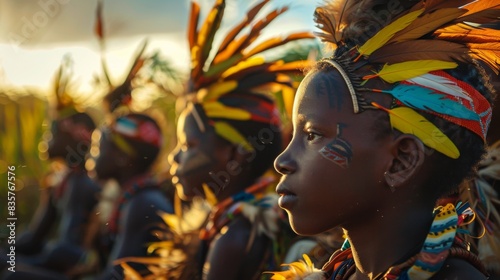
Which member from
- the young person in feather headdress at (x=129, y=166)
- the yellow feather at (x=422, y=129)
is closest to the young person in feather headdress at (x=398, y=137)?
the yellow feather at (x=422, y=129)

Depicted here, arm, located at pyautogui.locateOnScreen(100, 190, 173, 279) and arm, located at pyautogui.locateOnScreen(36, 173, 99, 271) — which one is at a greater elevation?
arm, located at pyautogui.locateOnScreen(100, 190, 173, 279)

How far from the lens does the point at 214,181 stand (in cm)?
438

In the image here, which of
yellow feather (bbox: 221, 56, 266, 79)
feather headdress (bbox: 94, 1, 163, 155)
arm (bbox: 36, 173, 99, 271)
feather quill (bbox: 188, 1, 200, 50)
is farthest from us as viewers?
arm (bbox: 36, 173, 99, 271)

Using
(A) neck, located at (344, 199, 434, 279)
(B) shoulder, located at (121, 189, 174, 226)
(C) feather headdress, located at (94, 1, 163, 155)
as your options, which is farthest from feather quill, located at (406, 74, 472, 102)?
Result: (C) feather headdress, located at (94, 1, 163, 155)

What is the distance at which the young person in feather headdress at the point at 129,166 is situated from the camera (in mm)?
5473

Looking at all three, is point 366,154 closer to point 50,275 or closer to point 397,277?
point 397,277

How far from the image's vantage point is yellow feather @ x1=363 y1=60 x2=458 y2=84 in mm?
2258

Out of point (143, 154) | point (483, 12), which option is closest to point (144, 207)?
point (143, 154)

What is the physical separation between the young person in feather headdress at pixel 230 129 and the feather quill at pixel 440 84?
1715 millimetres

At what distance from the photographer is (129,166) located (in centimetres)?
634

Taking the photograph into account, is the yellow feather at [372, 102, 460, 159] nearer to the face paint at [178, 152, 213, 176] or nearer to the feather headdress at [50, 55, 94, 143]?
the face paint at [178, 152, 213, 176]

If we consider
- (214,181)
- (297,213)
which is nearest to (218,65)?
(214,181)

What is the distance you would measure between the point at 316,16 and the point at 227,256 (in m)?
1.52

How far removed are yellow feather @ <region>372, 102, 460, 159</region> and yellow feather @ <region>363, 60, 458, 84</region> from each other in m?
0.09
